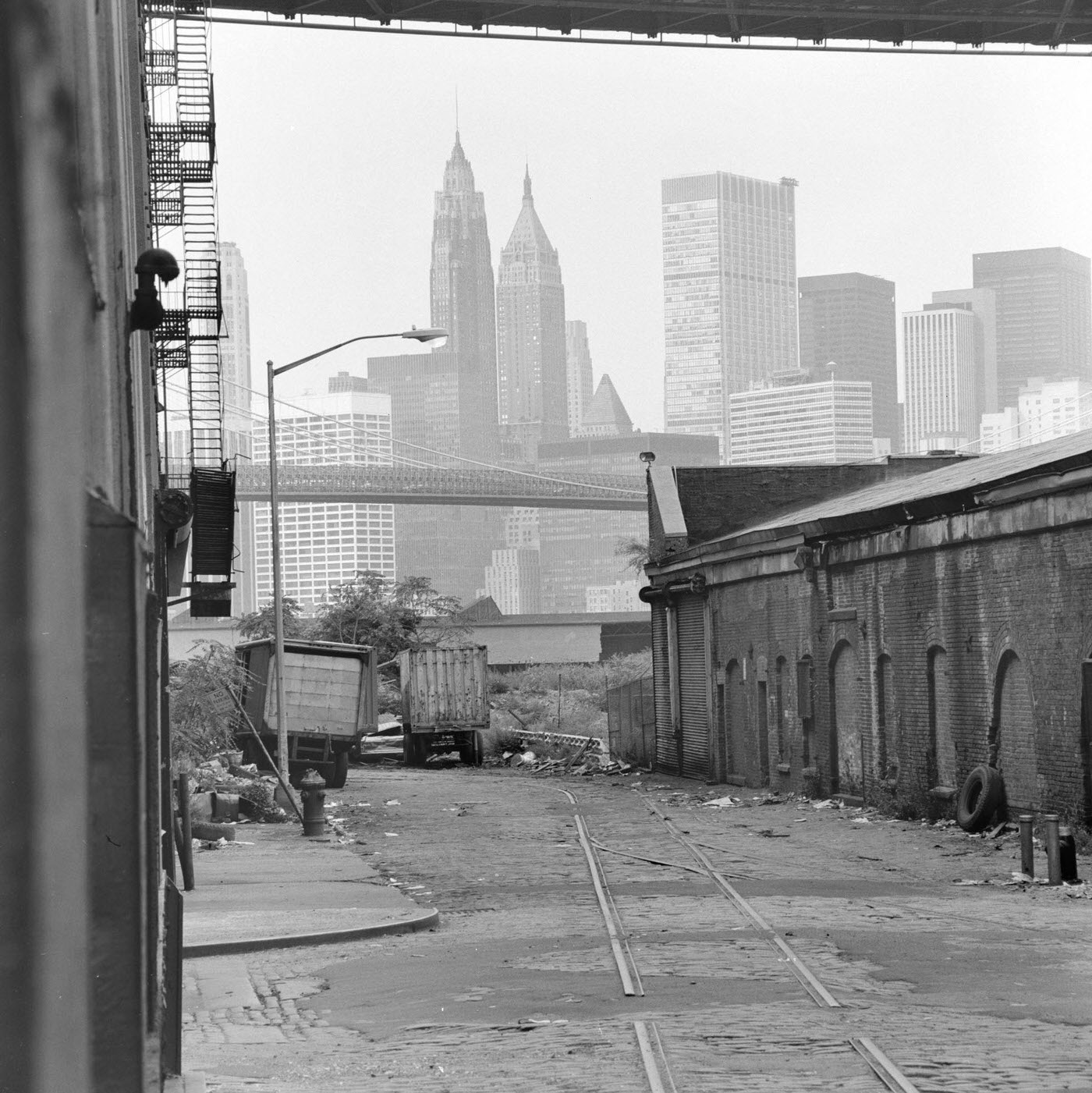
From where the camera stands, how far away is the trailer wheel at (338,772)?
35000 millimetres

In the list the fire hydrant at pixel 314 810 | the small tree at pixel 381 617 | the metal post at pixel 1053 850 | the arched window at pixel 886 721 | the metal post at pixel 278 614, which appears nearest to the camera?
the metal post at pixel 1053 850

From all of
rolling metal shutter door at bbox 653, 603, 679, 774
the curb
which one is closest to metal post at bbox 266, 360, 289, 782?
the curb

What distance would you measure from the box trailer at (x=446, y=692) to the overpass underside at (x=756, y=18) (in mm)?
17434

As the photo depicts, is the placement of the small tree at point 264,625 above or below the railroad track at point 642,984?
above

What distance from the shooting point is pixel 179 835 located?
15.9 meters

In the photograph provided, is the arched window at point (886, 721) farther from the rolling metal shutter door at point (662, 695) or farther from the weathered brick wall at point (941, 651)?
the rolling metal shutter door at point (662, 695)

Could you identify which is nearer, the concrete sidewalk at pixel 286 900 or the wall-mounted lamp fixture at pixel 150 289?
the wall-mounted lamp fixture at pixel 150 289

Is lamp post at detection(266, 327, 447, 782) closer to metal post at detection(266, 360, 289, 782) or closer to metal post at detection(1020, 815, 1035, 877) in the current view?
metal post at detection(266, 360, 289, 782)

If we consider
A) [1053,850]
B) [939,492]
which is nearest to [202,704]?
[939,492]

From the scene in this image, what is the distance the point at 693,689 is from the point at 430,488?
8681 cm

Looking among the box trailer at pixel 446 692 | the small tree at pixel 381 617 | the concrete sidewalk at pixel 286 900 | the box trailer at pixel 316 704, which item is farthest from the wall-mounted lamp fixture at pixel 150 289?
the small tree at pixel 381 617

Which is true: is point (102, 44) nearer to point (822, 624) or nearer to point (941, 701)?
point (941, 701)

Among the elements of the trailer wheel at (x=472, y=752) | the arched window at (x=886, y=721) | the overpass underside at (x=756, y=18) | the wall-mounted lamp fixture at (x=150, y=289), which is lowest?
the trailer wheel at (x=472, y=752)

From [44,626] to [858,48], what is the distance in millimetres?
48382
